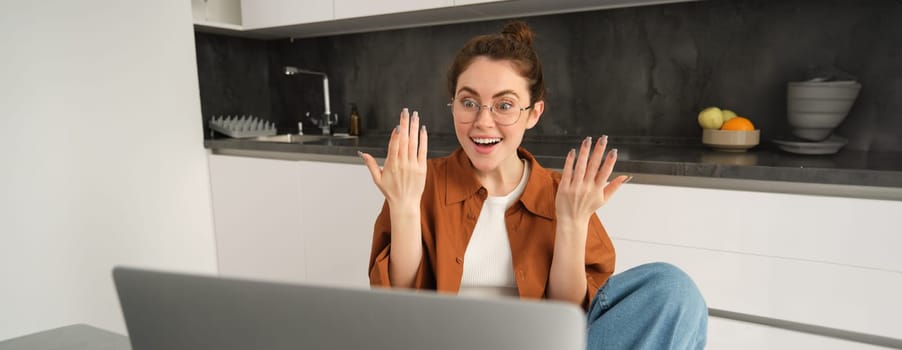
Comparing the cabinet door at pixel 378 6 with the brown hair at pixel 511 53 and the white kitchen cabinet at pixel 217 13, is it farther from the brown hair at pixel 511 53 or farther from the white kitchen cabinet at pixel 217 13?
the brown hair at pixel 511 53

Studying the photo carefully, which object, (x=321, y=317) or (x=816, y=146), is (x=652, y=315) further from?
(x=816, y=146)

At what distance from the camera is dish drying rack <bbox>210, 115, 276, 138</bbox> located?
8.77ft

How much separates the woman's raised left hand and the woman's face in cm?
21

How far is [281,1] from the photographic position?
98.7 inches

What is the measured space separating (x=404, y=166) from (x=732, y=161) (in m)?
1.05

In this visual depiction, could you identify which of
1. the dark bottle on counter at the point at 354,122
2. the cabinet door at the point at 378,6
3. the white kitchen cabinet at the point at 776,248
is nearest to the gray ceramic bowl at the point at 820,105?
the white kitchen cabinet at the point at 776,248

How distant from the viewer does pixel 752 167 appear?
145cm

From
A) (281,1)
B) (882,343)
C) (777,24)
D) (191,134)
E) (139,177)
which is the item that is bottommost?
(882,343)

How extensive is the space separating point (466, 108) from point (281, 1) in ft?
5.54

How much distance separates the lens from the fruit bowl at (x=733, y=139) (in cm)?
174

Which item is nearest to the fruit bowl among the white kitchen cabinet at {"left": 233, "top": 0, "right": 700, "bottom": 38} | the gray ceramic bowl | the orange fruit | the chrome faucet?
the orange fruit

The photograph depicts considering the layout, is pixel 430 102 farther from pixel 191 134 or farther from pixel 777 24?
pixel 777 24

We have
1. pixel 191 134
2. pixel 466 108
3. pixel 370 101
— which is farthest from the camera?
pixel 370 101

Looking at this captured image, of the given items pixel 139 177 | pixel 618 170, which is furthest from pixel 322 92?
pixel 618 170
